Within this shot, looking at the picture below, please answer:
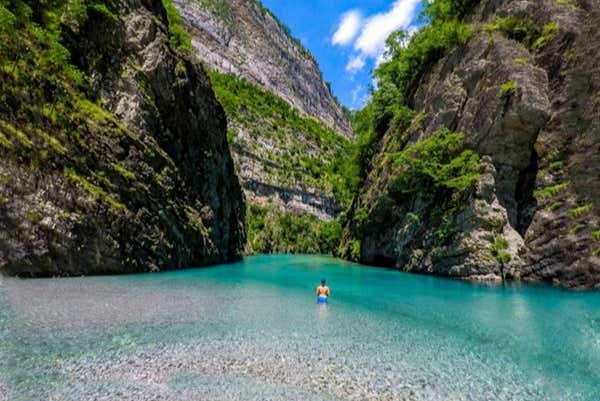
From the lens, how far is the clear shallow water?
839 cm

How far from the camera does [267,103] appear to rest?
11881 centimetres

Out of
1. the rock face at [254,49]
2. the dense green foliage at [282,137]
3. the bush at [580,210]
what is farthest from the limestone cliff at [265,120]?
the bush at [580,210]

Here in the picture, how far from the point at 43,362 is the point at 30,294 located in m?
9.23

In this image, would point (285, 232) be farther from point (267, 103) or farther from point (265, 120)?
point (267, 103)

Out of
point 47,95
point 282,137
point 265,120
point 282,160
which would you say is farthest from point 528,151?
point 265,120

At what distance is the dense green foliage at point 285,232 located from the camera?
87.4 m

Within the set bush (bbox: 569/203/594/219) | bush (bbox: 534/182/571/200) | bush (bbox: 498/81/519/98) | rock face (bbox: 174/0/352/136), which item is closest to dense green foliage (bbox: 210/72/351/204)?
rock face (bbox: 174/0/352/136)

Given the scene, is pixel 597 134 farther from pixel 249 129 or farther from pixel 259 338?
pixel 249 129

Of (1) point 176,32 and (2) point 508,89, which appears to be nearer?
(2) point 508,89

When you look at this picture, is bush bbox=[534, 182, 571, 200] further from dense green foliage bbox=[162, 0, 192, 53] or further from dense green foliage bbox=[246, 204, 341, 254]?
dense green foliage bbox=[246, 204, 341, 254]

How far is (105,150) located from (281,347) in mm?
22486

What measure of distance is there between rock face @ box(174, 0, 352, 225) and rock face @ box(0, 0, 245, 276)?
45416mm

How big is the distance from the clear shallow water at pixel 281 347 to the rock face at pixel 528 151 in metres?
8.58

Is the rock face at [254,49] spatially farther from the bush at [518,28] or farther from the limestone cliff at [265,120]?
the bush at [518,28]
